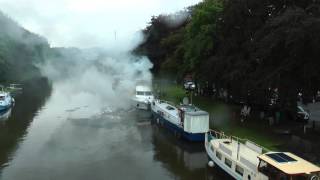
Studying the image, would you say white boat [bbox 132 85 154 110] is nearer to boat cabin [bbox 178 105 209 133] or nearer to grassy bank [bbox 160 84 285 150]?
grassy bank [bbox 160 84 285 150]

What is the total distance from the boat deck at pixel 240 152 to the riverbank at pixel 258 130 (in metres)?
4.66

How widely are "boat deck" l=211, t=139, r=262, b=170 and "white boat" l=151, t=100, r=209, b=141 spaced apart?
21.5 ft

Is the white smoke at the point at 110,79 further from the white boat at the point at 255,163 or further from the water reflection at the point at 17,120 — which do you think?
the white boat at the point at 255,163

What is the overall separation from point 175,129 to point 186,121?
15.9 ft

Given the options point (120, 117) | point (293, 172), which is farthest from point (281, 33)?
point (120, 117)

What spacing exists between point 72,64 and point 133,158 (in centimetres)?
10736

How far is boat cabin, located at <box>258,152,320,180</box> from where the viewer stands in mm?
27744

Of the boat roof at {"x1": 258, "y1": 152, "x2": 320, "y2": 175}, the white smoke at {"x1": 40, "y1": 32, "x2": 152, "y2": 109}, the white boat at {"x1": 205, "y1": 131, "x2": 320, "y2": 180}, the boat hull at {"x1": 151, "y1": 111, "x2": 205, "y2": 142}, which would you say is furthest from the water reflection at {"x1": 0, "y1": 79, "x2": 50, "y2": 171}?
the boat roof at {"x1": 258, "y1": 152, "x2": 320, "y2": 175}

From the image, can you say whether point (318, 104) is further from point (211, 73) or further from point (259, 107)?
point (211, 73)

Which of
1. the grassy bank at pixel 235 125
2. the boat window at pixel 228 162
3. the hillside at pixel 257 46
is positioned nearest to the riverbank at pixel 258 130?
the grassy bank at pixel 235 125

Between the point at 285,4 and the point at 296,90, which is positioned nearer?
the point at 296,90

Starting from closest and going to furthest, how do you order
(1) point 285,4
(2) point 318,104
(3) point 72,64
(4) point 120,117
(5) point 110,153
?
1. (5) point 110,153
2. (1) point 285,4
3. (4) point 120,117
4. (2) point 318,104
5. (3) point 72,64

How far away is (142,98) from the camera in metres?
73.1

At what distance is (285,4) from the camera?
165ft
